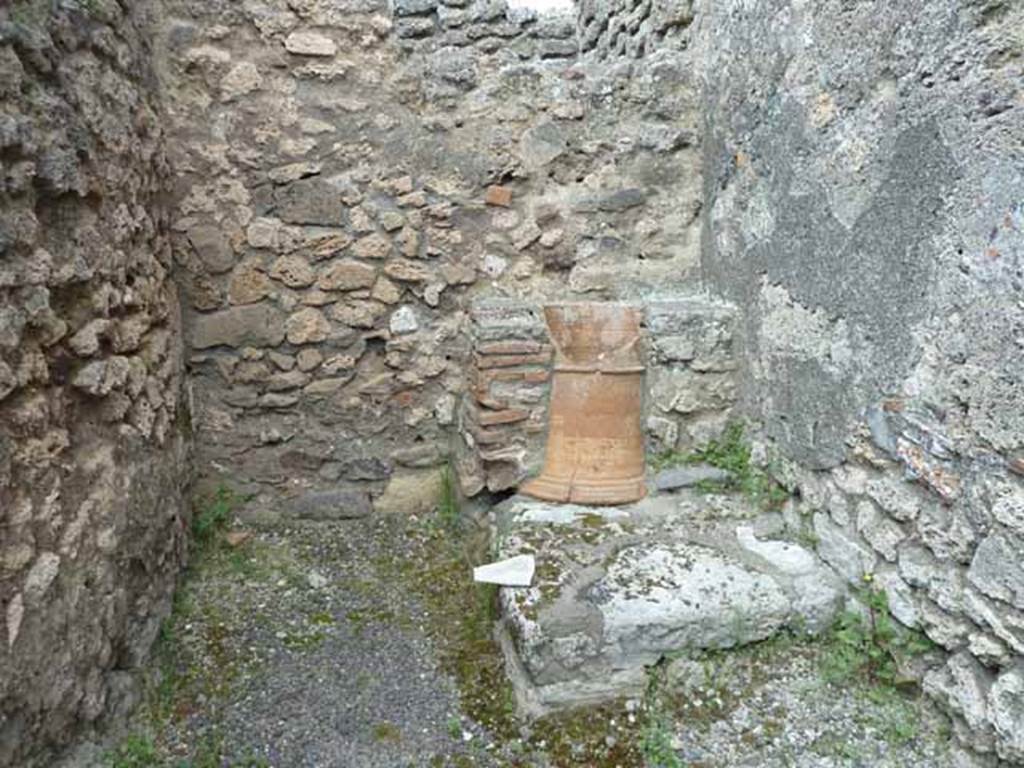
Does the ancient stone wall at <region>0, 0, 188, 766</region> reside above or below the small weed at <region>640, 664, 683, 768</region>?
above

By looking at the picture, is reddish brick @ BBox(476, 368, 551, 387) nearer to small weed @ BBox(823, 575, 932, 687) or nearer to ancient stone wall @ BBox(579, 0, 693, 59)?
A: small weed @ BBox(823, 575, 932, 687)

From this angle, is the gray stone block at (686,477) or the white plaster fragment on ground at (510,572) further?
the gray stone block at (686,477)

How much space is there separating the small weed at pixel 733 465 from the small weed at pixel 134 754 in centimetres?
182

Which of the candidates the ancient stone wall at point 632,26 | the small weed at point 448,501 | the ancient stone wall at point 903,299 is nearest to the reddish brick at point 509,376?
the small weed at point 448,501

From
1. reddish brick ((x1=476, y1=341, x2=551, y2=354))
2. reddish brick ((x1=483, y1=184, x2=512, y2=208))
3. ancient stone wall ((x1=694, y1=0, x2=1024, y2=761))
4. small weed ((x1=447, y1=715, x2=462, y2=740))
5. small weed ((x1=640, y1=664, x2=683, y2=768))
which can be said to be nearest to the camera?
ancient stone wall ((x1=694, y1=0, x2=1024, y2=761))

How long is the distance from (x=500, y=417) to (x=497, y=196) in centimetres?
88

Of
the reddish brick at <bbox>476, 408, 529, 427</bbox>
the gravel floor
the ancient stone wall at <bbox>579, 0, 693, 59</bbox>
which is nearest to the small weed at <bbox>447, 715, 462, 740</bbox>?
the gravel floor

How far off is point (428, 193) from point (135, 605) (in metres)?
1.71

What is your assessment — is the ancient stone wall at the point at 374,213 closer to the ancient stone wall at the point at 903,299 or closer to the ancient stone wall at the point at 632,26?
the ancient stone wall at the point at 632,26

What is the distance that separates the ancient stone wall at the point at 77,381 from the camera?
136 centimetres

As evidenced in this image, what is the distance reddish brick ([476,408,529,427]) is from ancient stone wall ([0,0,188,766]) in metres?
1.05

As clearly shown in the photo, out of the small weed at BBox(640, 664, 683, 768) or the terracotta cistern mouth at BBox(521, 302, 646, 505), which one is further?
the terracotta cistern mouth at BBox(521, 302, 646, 505)

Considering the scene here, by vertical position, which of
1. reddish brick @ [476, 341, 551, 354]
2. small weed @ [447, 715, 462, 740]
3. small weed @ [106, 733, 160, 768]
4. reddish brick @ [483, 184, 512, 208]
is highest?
reddish brick @ [483, 184, 512, 208]

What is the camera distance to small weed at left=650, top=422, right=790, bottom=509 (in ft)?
8.09
